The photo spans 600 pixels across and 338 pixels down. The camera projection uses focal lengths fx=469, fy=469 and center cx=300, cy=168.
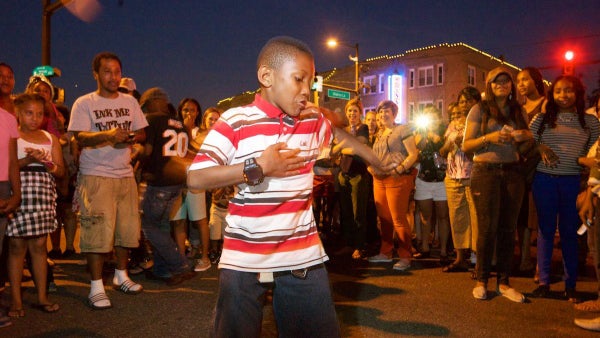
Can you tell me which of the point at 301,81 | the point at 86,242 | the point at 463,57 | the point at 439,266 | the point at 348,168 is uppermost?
the point at 463,57

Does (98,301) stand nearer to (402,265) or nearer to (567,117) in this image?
(402,265)

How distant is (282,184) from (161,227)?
392cm

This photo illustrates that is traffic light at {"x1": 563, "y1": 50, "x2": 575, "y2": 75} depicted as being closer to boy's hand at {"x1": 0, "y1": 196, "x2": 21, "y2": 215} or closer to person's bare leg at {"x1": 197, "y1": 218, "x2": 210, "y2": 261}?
person's bare leg at {"x1": 197, "y1": 218, "x2": 210, "y2": 261}

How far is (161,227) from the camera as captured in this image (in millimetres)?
5824

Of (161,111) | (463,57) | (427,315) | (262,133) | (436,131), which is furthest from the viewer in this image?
(463,57)

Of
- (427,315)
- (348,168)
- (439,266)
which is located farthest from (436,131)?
(427,315)

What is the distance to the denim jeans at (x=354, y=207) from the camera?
729 centimetres

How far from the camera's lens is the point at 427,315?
445 centimetres

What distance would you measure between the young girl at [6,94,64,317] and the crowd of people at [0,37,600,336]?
0.04 ft

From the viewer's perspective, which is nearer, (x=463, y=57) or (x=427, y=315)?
(x=427, y=315)

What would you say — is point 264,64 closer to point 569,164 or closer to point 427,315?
point 427,315

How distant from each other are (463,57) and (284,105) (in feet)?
133

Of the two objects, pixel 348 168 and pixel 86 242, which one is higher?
pixel 348 168

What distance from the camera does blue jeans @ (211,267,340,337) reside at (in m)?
2.25
